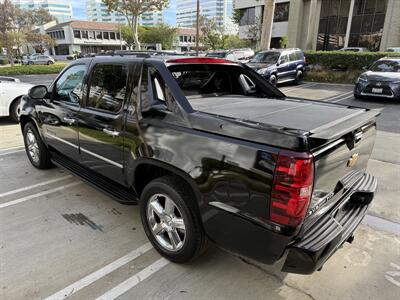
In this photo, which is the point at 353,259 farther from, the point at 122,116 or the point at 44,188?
the point at 44,188

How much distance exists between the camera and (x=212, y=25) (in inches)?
1924

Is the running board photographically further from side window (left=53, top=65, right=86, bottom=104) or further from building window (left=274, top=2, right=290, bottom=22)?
building window (left=274, top=2, right=290, bottom=22)

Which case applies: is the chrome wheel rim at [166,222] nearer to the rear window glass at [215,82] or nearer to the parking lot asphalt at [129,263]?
the parking lot asphalt at [129,263]

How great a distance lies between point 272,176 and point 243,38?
4274cm

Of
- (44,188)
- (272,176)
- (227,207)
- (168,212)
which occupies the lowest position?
(44,188)

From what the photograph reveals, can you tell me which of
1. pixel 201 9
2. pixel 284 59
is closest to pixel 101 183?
pixel 284 59

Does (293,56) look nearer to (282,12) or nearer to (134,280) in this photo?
→ (134,280)

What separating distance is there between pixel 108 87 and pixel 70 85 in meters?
0.96

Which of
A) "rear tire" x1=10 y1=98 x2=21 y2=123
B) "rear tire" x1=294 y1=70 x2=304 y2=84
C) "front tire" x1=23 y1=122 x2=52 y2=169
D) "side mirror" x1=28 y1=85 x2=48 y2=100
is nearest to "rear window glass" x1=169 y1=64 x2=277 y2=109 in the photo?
"side mirror" x1=28 y1=85 x2=48 y2=100

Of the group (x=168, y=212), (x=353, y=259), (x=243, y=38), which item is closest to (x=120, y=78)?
(x=168, y=212)

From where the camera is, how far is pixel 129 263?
109 inches

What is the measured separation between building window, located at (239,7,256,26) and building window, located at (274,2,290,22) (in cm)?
315

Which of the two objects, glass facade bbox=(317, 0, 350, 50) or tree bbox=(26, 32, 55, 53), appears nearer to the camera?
glass facade bbox=(317, 0, 350, 50)

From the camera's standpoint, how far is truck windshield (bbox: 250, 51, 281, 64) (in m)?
14.3
